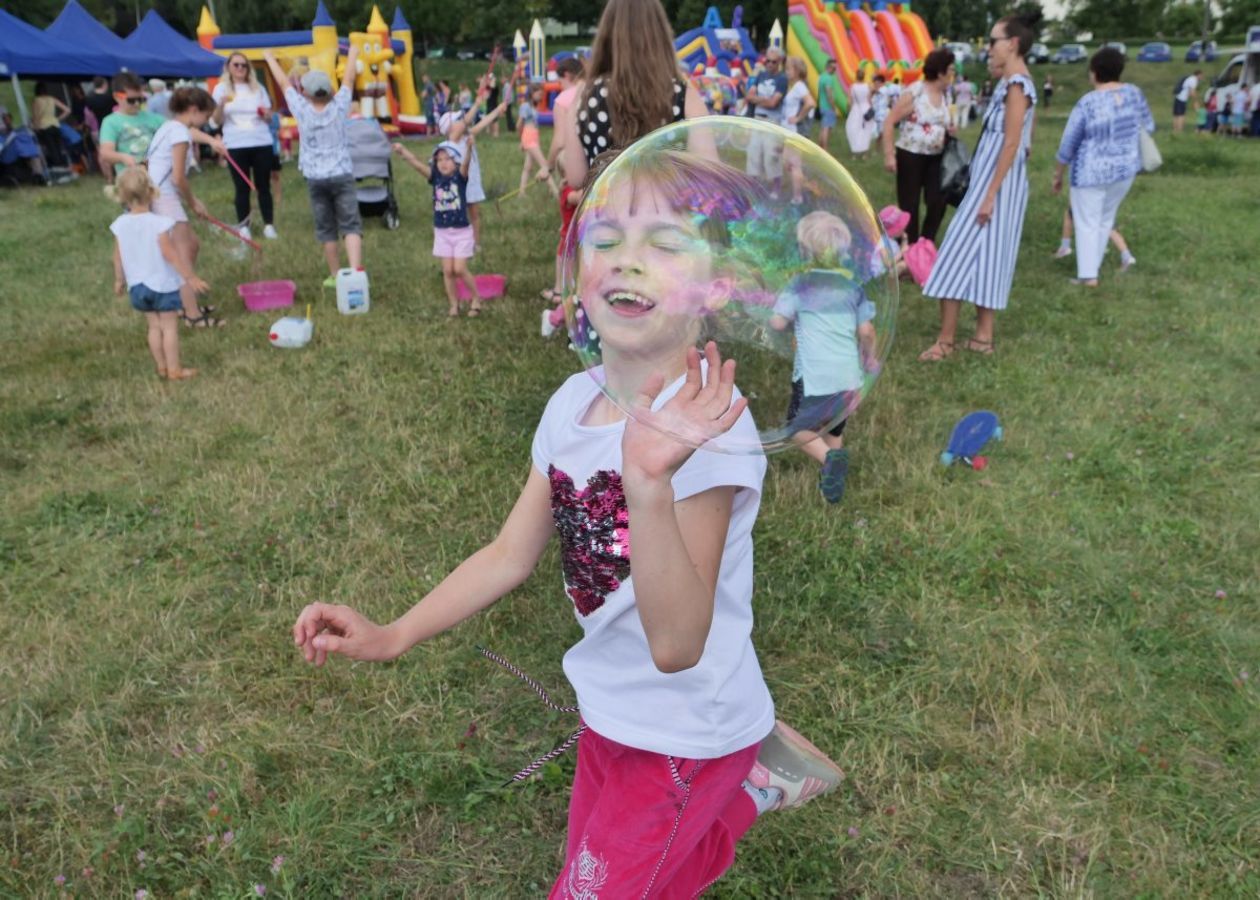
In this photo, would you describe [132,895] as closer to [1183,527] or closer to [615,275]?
[615,275]

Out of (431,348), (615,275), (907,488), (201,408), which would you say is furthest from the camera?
(431,348)

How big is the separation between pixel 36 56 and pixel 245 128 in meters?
10.8

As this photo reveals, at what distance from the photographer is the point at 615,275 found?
148 centimetres

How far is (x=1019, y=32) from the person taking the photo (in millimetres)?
5715

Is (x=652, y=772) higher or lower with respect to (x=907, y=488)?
higher

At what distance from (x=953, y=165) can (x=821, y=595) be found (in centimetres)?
523

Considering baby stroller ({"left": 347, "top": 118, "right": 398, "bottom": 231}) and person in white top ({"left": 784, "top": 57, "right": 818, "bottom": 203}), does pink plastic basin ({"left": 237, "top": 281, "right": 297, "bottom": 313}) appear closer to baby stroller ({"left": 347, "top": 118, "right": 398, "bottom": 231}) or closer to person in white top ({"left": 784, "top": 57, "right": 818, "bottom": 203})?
baby stroller ({"left": 347, "top": 118, "right": 398, "bottom": 231})

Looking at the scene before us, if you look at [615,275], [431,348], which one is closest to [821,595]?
[615,275]

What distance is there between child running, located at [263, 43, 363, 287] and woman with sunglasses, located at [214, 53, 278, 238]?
1999mm

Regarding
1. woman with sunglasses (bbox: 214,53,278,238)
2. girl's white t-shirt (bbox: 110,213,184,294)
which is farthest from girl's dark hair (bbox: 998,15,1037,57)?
woman with sunglasses (bbox: 214,53,278,238)

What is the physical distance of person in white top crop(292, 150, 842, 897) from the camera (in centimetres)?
138

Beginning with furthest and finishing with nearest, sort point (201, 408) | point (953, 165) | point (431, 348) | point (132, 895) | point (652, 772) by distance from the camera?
point (953, 165)
point (431, 348)
point (201, 408)
point (132, 895)
point (652, 772)

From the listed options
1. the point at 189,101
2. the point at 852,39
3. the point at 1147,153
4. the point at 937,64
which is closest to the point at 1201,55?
the point at 852,39

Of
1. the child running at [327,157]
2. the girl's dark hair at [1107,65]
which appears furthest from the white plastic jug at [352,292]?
the girl's dark hair at [1107,65]
